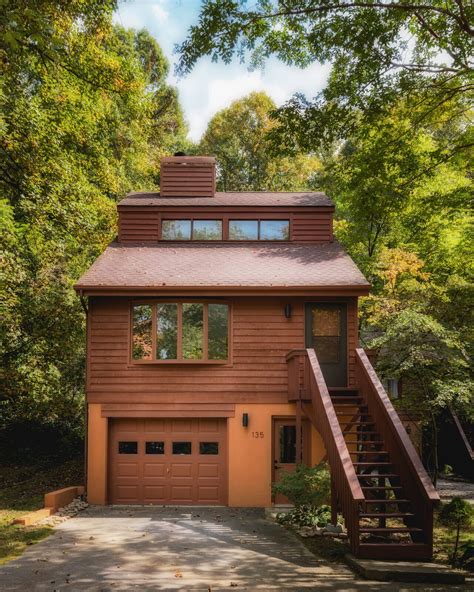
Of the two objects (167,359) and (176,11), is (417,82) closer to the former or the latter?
(176,11)

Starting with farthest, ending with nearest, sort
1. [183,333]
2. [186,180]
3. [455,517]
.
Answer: [186,180] < [183,333] < [455,517]

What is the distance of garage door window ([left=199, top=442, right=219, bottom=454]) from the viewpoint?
14836 mm

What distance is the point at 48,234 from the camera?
709 inches

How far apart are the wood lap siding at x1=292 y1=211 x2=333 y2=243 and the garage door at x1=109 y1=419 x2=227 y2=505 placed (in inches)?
227

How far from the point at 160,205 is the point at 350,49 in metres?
8.67

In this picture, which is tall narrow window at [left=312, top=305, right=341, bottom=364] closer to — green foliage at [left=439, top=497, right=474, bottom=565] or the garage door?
the garage door

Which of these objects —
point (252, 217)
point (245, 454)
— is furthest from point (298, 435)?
point (252, 217)

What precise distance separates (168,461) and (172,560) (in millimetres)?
6017

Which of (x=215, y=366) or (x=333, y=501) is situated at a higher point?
(x=215, y=366)

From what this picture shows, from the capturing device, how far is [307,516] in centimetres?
1174

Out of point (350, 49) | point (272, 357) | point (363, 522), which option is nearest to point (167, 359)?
point (272, 357)

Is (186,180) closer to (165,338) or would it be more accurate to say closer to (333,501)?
(165,338)

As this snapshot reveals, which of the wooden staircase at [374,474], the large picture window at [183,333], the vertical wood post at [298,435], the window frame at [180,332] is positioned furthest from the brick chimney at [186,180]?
the vertical wood post at [298,435]

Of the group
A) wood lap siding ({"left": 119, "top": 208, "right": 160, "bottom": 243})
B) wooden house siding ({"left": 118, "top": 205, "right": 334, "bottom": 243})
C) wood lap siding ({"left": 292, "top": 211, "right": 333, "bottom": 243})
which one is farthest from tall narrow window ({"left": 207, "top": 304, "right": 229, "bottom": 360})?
wood lap siding ({"left": 292, "top": 211, "right": 333, "bottom": 243})
